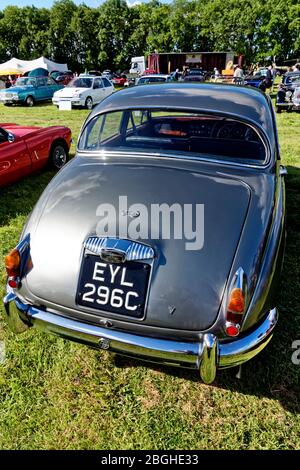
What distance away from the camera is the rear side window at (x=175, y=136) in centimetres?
286

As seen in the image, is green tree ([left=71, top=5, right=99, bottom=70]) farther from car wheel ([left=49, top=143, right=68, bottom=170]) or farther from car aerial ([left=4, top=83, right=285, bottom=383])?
car aerial ([left=4, top=83, right=285, bottom=383])

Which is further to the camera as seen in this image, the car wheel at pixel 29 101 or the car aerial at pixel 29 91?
the car wheel at pixel 29 101

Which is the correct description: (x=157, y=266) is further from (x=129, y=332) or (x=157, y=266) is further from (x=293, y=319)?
(x=293, y=319)

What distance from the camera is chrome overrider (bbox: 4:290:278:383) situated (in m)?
1.93

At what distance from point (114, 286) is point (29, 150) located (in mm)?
4183

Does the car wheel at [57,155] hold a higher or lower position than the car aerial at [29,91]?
lower

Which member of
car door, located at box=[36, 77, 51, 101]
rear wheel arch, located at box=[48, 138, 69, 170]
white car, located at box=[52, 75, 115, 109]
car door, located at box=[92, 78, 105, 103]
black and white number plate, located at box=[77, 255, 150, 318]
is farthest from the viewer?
car door, located at box=[36, 77, 51, 101]

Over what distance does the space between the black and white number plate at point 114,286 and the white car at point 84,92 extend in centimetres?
1395

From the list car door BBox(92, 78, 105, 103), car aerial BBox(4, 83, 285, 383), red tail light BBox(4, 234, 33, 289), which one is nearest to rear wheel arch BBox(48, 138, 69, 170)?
car aerial BBox(4, 83, 285, 383)

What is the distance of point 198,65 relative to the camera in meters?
41.0

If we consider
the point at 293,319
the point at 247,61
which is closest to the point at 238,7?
the point at 247,61

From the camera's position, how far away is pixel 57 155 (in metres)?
6.36

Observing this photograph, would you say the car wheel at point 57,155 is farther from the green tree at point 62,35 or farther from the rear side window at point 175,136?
the green tree at point 62,35

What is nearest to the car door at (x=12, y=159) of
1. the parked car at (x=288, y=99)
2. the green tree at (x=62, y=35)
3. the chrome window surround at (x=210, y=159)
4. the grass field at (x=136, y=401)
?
the chrome window surround at (x=210, y=159)
